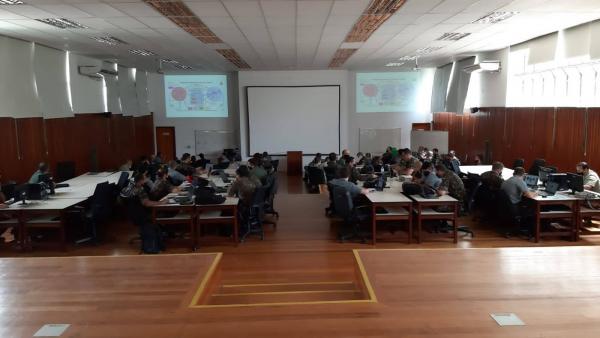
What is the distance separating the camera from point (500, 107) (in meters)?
11.6

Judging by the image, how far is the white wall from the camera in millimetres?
16500

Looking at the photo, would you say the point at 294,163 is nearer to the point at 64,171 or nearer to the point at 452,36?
the point at 64,171

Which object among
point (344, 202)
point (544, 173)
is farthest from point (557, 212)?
point (344, 202)

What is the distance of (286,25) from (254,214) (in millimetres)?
3166

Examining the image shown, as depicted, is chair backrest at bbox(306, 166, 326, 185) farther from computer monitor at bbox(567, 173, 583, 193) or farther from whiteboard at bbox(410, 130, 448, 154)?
computer monitor at bbox(567, 173, 583, 193)

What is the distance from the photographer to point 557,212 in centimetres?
704

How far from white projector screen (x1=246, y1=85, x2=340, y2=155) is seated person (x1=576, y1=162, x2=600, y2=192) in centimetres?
925

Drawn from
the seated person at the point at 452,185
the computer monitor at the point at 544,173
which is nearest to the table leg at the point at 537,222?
the computer monitor at the point at 544,173

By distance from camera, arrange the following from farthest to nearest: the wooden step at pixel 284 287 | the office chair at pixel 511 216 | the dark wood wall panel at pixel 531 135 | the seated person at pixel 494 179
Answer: the dark wood wall panel at pixel 531 135 < the seated person at pixel 494 179 < the office chair at pixel 511 216 < the wooden step at pixel 284 287

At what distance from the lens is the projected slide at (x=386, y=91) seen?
1623 centimetres

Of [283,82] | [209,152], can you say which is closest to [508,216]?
[283,82]

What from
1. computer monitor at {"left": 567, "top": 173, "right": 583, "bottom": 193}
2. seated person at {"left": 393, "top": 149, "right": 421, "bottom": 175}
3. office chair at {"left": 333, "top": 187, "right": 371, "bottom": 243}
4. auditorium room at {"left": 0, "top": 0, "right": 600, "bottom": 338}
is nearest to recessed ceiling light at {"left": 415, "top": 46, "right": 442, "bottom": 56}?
auditorium room at {"left": 0, "top": 0, "right": 600, "bottom": 338}

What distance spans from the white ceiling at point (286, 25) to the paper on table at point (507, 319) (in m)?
4.06

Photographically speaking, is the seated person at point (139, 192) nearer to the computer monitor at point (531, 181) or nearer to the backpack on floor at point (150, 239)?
the backpack on floor at point (150, 239)
